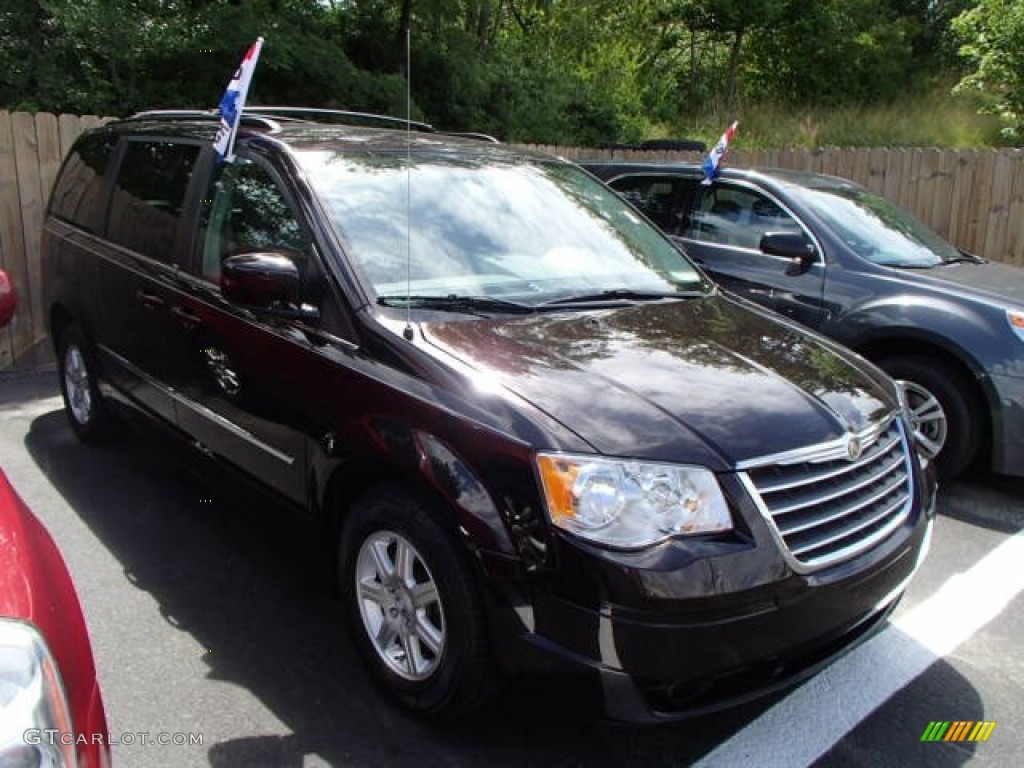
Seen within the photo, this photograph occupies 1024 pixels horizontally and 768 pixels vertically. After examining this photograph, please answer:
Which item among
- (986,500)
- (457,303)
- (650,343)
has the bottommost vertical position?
(986,500)

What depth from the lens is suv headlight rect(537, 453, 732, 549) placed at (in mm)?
2172

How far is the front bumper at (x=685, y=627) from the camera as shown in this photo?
2.12 metres

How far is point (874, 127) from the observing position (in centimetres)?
1828

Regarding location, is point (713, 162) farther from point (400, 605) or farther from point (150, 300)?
point (400, 605)

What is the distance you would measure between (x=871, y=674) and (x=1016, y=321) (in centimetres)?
254

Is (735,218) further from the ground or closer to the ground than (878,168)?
closer to the ground

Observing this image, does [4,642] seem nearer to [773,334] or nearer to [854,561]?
[854,561]

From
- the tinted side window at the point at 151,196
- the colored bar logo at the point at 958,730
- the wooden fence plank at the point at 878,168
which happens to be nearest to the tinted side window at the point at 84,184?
the tinted side window at the point at 151,196

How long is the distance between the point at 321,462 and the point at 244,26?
920 cm

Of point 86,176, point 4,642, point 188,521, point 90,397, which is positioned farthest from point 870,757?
point 86,176

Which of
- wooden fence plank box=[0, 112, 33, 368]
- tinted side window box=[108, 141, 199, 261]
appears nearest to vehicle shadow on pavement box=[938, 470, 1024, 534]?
tinted side window box=[108, 141, 199, 261]

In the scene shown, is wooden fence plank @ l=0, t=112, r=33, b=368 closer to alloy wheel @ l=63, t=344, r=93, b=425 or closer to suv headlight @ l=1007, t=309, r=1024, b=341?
alloy wheel @ l=63, t=344, r=93, b=425

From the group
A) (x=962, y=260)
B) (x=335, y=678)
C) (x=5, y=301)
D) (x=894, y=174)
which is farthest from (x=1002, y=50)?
(x=5, y=301)

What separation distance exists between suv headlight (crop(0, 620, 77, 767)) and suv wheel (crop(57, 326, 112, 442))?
362 centimetres
